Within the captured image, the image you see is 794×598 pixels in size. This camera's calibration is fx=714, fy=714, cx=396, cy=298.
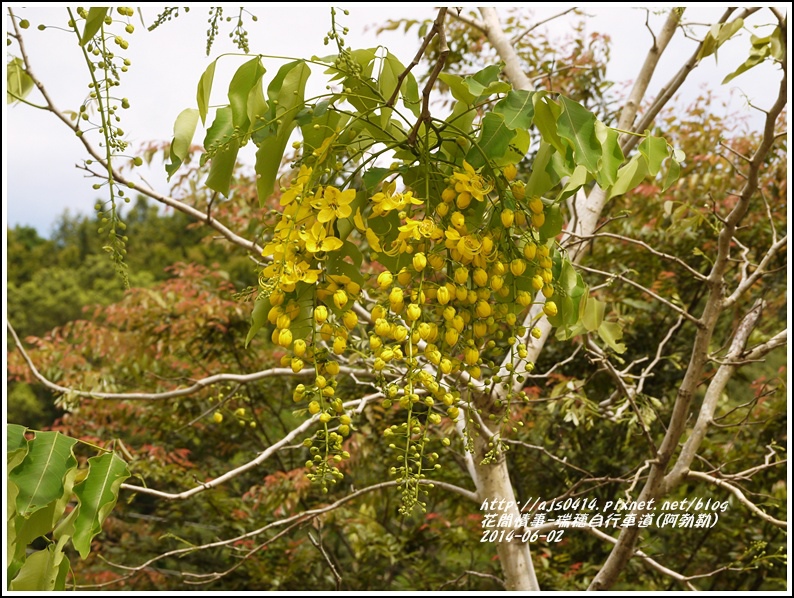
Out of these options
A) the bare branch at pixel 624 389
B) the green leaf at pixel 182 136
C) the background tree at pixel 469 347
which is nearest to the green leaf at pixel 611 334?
the background tree at pixel 469 347

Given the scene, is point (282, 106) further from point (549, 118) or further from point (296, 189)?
point (549, 118)

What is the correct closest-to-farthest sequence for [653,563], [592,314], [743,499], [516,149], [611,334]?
[516,149] < [592,314] < [611,334] < [743,499] < [653,563]

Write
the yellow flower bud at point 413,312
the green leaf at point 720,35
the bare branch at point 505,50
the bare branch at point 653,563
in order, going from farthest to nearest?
the bare branch at point 505,50
the bare branch at point 653,563
the green leaf at point 720,35
the yellow flower bud at point 413,312

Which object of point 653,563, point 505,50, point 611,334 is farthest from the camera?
point 505,50

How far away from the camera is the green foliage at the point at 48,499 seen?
73 centimetres

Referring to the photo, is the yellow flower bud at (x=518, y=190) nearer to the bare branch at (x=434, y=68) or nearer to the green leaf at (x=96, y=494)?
the bare branch at (x=434, y=68)

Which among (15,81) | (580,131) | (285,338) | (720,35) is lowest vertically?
(285,338)

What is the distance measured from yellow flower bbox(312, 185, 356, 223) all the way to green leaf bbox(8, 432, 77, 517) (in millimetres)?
386

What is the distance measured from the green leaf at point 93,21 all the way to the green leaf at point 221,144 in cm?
14

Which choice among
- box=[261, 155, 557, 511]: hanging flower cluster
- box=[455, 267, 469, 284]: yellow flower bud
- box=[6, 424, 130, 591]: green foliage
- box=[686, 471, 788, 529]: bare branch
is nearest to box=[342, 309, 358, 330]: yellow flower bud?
box=[261, 155, 557, 511]: hanging flower cluster

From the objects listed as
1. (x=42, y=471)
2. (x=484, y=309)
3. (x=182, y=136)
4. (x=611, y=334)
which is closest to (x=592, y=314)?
(x=611, y=334)

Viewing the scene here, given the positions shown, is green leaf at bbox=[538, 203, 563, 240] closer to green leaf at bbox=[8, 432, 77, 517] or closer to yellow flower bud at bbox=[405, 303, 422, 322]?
yellow flower bud at bbox=[405, 303, 422, 322]

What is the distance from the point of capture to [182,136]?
0.73 meters

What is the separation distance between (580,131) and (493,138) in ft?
0.26
